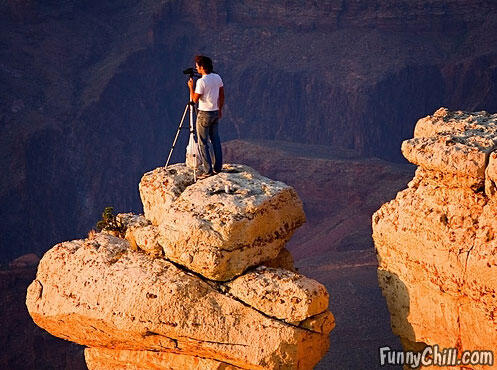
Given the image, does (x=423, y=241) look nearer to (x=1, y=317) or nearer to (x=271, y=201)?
(x=271, y=201)

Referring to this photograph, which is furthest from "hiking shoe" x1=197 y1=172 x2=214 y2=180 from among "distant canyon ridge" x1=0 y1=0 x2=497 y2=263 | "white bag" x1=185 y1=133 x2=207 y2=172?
"distant canyon ridge" x1=0 y1=0 x2=497 y2=263

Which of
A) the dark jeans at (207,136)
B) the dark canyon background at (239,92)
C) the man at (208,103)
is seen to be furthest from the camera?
the dark canyon background at (239,92)

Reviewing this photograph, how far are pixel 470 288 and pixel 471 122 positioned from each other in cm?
360

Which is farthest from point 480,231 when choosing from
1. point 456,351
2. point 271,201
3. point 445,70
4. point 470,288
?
point 445,70

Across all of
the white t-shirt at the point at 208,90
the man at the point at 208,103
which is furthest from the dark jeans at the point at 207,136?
the white t-shirt at the point at 208,90

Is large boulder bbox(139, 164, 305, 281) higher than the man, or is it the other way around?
the man

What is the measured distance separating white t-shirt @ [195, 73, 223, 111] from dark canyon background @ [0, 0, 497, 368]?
21.2 metres

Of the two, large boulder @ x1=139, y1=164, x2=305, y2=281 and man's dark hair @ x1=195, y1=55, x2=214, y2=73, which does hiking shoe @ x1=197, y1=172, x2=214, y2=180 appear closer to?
large boulder @ x1=139, y1=164, x2=305, y2=281

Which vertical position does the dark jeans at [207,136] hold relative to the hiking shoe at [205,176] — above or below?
above

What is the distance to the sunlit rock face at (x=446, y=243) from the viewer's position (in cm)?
1304

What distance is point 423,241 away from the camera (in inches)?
546

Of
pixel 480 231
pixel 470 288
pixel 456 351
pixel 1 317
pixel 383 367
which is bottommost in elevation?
pixel 1 317

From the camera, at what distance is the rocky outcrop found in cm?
1341

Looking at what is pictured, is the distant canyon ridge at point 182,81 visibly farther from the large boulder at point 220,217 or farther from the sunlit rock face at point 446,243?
the sunlit rock face at point 446,243
